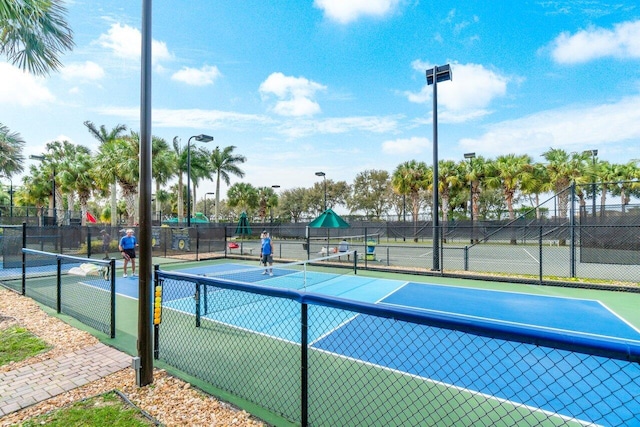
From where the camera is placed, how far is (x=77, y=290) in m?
9.91

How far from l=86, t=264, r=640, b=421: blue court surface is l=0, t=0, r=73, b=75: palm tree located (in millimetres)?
6501

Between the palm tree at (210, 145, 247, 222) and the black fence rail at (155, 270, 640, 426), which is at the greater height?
the palm tree at (210, 145, 247, 222)

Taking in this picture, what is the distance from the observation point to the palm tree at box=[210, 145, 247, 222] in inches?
1719

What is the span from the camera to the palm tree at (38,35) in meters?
6.80

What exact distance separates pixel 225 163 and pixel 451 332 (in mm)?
41988

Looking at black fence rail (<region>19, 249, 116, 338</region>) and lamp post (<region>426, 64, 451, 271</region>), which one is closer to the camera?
black fence rail (<region>19, 249, 116, 338</region>)

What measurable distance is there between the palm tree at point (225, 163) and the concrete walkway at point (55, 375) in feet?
131

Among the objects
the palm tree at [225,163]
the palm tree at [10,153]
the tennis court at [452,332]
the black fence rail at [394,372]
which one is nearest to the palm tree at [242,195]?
the palm tree at [225,163]

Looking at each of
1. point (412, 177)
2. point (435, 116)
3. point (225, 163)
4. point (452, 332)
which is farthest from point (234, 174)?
point (452, 332)

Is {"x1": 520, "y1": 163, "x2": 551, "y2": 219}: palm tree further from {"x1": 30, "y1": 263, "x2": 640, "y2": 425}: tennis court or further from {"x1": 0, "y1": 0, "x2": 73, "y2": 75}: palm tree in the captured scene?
{"x1": 0, "y1": 0, "x2": 73, "y2": 75}: palm tree

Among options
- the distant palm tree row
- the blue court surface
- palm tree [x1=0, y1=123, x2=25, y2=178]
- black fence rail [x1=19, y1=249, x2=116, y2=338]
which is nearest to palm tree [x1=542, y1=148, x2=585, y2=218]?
the distant palm tree row

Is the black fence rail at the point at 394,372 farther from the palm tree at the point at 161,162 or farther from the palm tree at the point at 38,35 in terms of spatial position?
the palm tree at the point at 161,162

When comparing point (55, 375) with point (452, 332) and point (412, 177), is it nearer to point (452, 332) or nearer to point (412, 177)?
point (452, 332)

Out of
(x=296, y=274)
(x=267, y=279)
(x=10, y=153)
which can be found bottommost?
(x=296, y=274)
